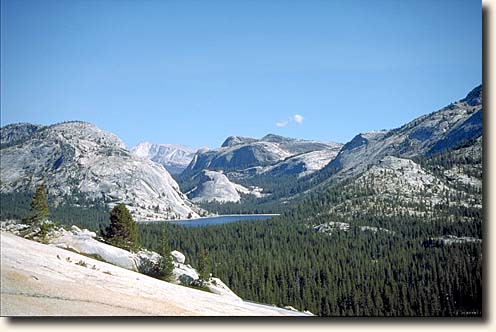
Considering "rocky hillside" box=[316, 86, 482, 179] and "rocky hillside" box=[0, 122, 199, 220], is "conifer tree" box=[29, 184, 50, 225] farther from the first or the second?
"rocky hillside" box=[316, 86, 482, 179]

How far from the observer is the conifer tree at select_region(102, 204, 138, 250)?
20.6m

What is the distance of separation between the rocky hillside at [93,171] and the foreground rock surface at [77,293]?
7523 centimetres

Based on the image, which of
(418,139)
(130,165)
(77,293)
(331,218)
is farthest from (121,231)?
(418,139)

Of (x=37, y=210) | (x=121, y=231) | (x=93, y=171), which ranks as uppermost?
(x=93, y=171)

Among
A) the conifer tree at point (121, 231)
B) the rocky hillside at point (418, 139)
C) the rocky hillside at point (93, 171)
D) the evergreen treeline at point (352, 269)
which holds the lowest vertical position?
the evergreen treeline at point (352, 269)

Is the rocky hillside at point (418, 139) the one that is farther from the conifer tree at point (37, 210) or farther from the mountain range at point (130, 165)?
the conifer tree at point (37, 210)

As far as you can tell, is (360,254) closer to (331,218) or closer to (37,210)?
(331,218)

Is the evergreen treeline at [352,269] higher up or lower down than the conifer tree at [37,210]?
lower down

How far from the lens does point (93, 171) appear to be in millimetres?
102812

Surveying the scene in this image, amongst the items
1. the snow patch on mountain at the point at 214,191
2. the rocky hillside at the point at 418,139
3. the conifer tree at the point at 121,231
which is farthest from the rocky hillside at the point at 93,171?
the conifer tree at the point at 121,231

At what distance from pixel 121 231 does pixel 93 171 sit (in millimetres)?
87803

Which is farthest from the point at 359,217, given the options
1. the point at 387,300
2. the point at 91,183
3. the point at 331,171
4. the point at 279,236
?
the point at 331,171

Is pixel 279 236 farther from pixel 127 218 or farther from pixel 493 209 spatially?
pixel 493 209

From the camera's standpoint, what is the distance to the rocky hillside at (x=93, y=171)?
296ft
